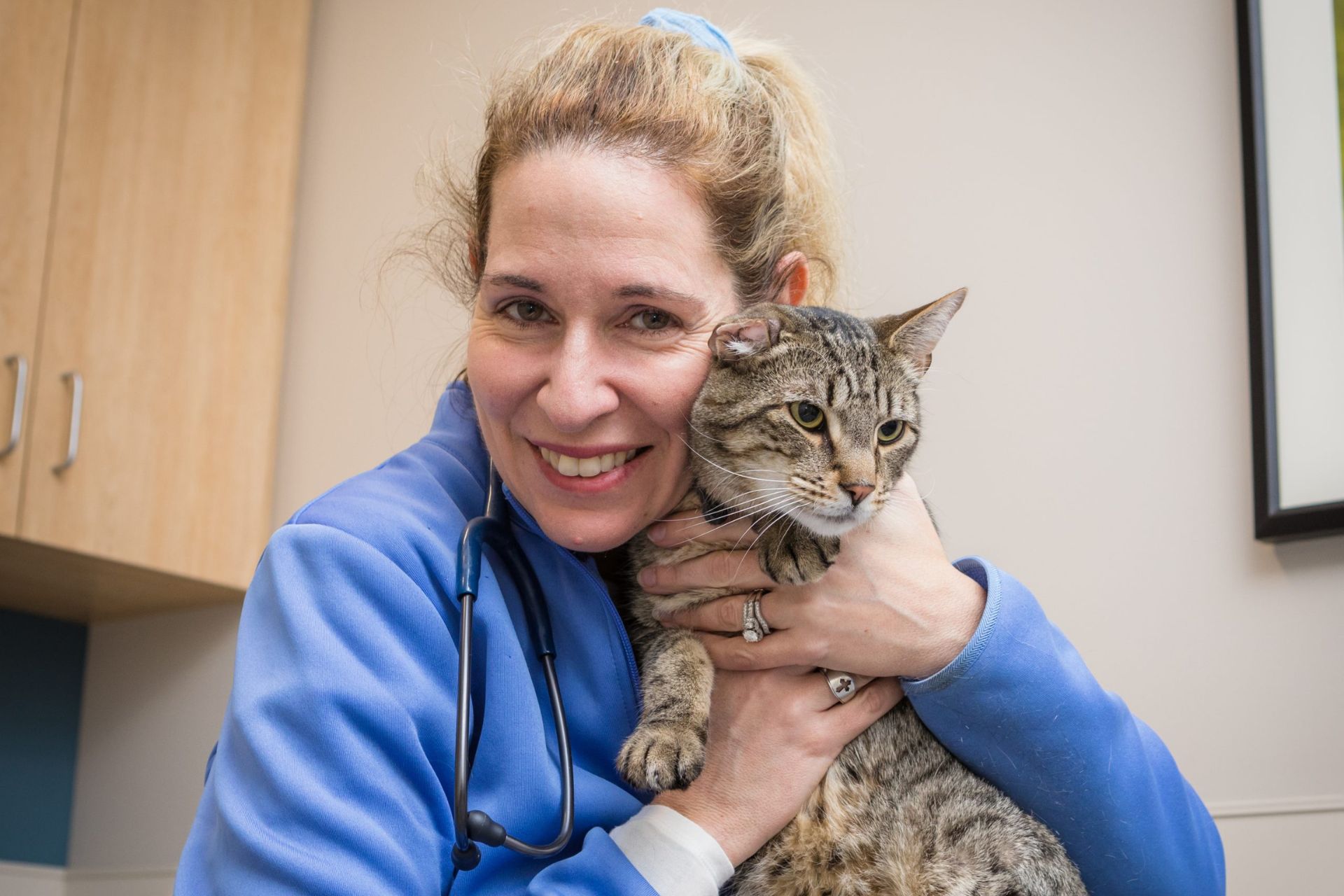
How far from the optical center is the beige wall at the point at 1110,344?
6.21 ft

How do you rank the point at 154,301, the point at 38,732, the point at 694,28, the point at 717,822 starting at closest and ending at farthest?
1. the point at 717,822
2. the point at 694,28
3. the point at 154,301
4. the point at 38,732

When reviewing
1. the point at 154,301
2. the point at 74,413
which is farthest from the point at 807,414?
the point at 154,301

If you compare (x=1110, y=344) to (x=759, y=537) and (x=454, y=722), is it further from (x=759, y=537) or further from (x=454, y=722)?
(x=454, y=722)

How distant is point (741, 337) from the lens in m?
1.32

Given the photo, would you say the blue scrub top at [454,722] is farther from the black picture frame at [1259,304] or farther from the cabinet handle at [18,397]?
the cabinet handle at [18,397]

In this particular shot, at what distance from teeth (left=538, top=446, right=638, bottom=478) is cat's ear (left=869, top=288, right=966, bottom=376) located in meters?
0.44

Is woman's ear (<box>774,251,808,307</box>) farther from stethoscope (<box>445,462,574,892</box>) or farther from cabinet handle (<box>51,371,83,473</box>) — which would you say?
cabinet handle (<box>51,371,83,473</box>)

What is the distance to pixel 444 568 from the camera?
1210 mm

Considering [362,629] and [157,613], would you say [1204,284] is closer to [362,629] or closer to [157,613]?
[362,629]

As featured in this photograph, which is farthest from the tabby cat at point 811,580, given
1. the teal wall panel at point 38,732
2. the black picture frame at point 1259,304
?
the teal wall panel at point 38,732

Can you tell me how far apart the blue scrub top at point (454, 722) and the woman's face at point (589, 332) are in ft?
0.37

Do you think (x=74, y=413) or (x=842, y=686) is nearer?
(x=842, y=686)

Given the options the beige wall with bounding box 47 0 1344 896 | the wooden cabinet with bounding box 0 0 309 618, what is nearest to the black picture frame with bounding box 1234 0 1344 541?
the beige wall with bounding box 47 0 1344 896

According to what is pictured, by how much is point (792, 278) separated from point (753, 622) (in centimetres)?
49
